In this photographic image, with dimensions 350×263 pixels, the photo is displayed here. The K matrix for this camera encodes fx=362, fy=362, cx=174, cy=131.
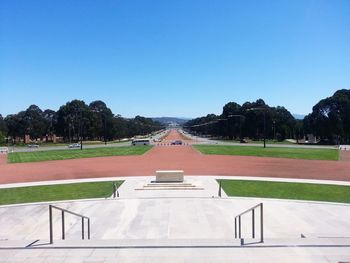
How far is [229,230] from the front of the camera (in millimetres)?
12734

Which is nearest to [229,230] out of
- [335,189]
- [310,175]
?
[335,189]

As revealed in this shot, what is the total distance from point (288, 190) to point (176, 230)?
10372 mm

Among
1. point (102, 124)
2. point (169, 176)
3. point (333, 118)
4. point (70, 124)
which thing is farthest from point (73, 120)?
point (169, 176)

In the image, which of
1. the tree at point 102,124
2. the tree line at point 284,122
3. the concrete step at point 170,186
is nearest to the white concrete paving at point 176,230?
the concrete step at point 170,186

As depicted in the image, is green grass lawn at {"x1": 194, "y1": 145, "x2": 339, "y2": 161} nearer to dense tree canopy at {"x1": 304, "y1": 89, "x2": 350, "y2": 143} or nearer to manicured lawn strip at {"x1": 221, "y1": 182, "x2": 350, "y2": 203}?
manicured lawn strip at {"x1": 221, "y1": 182, "x2": 350, "y2": 203}

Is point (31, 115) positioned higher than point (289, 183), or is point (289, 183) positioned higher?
point (31, 115)

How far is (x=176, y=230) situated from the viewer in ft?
41.9

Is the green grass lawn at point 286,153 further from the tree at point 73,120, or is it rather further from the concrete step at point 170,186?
the tree at point 73,120

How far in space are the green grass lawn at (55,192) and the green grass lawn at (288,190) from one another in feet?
23.9

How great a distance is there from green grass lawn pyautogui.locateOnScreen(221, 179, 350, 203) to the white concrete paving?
4.39 ft

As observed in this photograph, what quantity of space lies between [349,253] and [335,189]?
47.4ft

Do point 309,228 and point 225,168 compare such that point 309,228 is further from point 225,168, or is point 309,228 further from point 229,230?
point 225,168

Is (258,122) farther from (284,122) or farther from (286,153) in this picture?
(286,153)

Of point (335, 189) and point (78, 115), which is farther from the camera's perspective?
point (78, 115)
